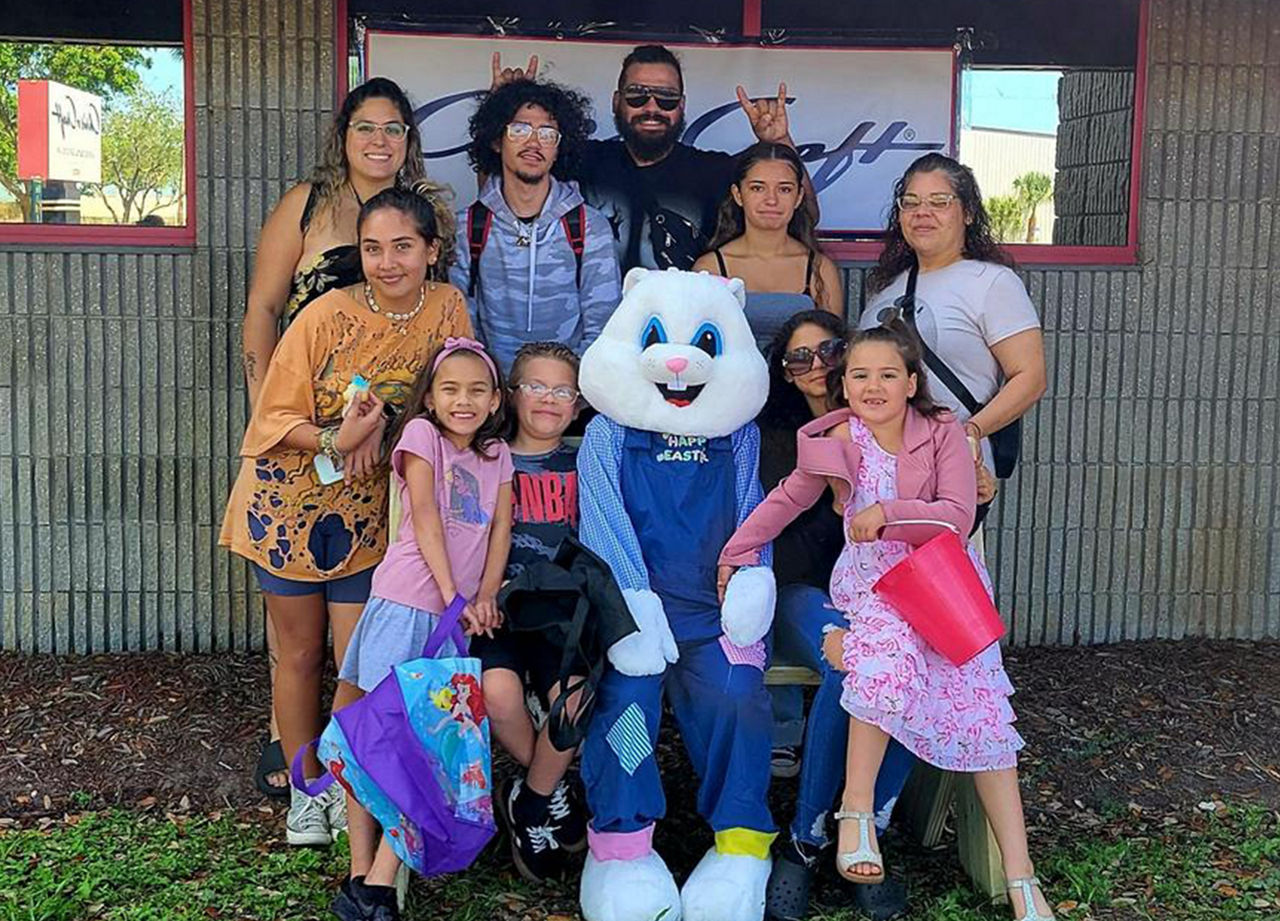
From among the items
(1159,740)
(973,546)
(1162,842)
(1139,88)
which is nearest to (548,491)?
(973,546)

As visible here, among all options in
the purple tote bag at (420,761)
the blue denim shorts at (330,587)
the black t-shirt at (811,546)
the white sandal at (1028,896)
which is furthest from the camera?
the black t-shirt at (811,546)

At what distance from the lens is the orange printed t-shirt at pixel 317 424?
3984 millimetres

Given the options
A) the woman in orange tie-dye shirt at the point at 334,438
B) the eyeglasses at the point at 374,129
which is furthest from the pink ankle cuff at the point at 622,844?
the eyeglasses at the point at 374,129

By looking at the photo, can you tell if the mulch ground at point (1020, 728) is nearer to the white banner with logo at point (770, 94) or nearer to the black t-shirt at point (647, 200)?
the black t-shirt at point (647, 200)

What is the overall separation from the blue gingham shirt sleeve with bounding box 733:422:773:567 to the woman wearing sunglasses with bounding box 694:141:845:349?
1.66 feet

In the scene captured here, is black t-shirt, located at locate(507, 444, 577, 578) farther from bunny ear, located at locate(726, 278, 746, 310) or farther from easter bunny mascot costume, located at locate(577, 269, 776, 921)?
bunny ear, located at locate(726, 278, 746, 310)

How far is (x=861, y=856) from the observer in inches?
145

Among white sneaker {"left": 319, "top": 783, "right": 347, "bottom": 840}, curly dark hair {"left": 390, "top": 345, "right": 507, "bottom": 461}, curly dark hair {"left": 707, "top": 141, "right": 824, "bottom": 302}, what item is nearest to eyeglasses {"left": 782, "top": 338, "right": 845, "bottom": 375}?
curly dark hair {"left": 707, "top": 141, "right": 824, "bottom": 302}

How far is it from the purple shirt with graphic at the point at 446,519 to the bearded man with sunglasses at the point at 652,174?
1527 mm

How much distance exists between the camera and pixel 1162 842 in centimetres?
436

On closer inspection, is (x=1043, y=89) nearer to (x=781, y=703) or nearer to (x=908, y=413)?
(x=908, y=413)

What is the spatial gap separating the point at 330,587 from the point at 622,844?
1138 millimetres

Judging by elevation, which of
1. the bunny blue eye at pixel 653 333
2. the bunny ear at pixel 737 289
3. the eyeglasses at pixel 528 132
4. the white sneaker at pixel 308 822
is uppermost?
the eyeglasses at pixel 528 132

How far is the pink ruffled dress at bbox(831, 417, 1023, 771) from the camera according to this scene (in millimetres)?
3672
